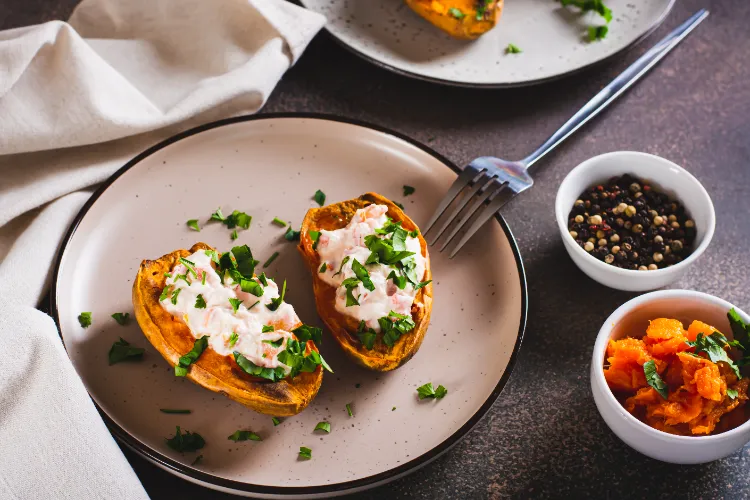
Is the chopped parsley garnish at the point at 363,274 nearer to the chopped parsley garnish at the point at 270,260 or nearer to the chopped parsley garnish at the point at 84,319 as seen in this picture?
the chopped parsley garnish at the point at 270,260

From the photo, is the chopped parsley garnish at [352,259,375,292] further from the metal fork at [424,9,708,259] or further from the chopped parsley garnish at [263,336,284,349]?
the metal fork at [424,9,708,259]

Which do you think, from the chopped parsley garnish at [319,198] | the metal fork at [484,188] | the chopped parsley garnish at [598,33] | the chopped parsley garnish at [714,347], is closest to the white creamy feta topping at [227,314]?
the chopped parsley garnish at [319,198]

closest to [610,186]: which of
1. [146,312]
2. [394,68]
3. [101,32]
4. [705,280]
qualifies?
[705,280]

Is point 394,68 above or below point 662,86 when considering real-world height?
above

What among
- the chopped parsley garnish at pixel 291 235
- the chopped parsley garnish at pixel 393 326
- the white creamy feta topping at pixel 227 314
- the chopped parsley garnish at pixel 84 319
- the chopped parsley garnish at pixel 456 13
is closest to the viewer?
the white creamy feta topping at pixel 227 314

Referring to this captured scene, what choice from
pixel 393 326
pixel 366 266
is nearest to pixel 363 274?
pixel 366 266

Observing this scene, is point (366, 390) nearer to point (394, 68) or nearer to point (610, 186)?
point (610, 186)
